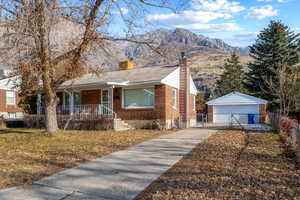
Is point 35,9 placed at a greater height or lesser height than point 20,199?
greater

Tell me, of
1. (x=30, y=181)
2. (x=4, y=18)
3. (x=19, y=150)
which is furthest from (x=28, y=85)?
(x=30, y=181)

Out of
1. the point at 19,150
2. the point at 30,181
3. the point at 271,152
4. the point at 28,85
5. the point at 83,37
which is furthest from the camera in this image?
the point at 28,85

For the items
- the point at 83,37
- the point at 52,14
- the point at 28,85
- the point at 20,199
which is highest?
the point at 52,14

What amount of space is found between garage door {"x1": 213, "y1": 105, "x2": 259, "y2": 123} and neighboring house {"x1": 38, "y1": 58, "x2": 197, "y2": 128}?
28.8 ft

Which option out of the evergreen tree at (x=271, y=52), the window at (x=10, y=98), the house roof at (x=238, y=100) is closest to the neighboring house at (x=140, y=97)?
the window at (x=10, y=98)

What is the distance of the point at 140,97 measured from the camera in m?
15.0

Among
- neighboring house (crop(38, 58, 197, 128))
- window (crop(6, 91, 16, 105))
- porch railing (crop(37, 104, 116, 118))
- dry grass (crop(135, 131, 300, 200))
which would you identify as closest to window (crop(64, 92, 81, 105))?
neighboring house (crop(38, 58, 197, 128))

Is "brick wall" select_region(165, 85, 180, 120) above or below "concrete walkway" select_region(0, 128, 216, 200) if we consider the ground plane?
above

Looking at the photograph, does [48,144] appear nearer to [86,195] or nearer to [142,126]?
[86,195]

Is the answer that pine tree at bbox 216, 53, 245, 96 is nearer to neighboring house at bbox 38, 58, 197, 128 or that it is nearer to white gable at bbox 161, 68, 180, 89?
neighboring house at bbox 38, 58, 197, 128

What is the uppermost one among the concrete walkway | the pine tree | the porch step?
the pine tree

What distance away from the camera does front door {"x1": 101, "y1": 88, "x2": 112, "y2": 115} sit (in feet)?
51.2

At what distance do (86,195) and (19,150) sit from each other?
16.1 ft

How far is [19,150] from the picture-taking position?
24.8ft
